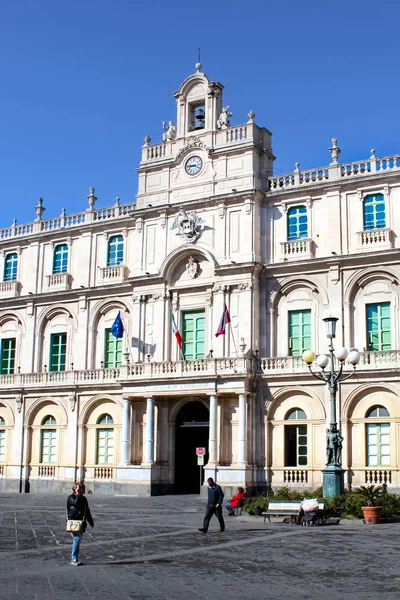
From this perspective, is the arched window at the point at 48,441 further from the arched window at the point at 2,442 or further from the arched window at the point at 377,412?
the arched window at the point at 377,412

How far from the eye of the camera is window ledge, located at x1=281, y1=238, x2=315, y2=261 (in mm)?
39562

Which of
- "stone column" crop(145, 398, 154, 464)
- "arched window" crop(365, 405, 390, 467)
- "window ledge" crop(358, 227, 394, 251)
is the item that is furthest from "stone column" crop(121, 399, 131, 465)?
"window ledge" crop(358, 227, 394, 251)

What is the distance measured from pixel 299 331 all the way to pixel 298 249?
4.08m

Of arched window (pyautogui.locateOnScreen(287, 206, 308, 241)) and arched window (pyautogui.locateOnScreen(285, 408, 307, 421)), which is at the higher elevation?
arched window (pyautogui.locateOnScreen(287, 206, 308, 241))

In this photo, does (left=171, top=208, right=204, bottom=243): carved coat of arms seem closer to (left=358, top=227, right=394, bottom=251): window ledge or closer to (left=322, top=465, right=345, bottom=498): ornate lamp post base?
(left=358, top=227, right=394, bottom=251): window ledge

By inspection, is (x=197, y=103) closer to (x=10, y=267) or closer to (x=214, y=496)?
(x=10, y=267)

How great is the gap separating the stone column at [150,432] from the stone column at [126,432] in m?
1.36

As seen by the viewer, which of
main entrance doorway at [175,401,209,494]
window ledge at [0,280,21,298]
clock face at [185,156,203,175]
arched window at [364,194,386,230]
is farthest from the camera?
window ledge at [0,280,21,298]

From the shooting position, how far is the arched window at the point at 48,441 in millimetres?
46125

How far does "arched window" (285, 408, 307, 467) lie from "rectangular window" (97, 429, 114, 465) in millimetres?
10531

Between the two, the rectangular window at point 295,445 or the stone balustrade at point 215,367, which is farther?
the rectangular window at point 295,445

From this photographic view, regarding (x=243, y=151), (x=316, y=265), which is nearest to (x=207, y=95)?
(x=243, y=151)

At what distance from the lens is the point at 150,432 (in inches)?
1591

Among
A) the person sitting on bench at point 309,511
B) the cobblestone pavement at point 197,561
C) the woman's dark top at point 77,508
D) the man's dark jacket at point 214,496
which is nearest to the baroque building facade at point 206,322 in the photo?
the cobblestone pavement at point 197,561
